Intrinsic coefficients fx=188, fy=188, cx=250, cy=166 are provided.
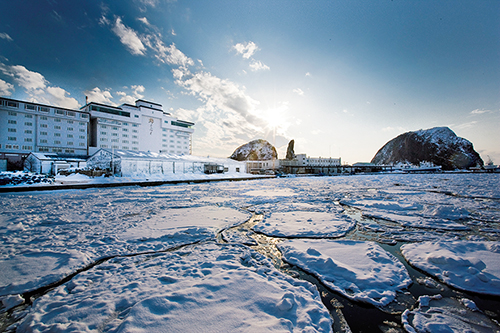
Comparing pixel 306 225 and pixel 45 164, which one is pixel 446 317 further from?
pixel 45 164

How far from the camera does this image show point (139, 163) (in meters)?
27.4

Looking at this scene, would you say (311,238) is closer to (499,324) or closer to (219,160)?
(499,324)

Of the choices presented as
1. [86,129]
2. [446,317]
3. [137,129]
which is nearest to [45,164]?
[86,129]

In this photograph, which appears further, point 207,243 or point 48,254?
point 207,243

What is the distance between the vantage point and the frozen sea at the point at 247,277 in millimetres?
2217

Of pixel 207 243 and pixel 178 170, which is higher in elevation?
pixel 178 170

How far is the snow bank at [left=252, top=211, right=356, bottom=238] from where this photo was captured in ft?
18.1

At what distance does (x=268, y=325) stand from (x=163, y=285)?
1.72 m

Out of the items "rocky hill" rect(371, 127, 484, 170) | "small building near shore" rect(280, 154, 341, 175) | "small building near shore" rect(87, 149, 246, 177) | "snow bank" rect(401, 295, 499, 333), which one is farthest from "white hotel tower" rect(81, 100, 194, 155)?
"rocky hill" rect(371, 127, 484, 170)

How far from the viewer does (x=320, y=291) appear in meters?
2.93

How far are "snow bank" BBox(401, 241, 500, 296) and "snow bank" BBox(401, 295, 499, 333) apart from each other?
576 millimetres

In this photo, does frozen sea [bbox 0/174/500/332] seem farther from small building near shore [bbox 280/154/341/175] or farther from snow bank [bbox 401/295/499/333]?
small building near shore [bbox 280/154/341/175]

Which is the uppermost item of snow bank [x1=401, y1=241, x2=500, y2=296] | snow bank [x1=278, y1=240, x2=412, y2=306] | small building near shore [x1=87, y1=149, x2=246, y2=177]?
small building near shore [x1=87, y1=149, x2=246, y2=177]

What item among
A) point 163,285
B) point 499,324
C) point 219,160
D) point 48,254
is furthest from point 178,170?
point 499,324
